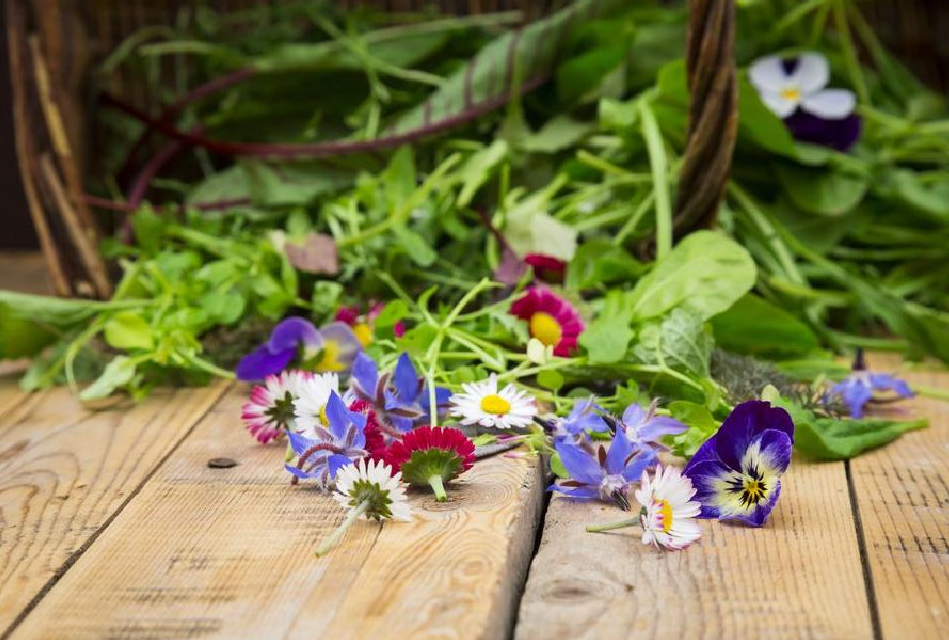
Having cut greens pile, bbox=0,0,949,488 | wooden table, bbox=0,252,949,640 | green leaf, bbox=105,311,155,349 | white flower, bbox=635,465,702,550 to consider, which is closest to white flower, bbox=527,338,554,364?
cut greens pile, bbox=0,0,949,488

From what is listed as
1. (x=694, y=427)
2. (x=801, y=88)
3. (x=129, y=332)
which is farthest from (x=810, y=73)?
(x=129, y=332)

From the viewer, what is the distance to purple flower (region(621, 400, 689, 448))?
70 centimetres

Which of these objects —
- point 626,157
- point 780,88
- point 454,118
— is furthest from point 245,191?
point 780,88

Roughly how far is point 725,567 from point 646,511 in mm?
52

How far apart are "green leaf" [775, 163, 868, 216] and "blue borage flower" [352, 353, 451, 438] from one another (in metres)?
0.52

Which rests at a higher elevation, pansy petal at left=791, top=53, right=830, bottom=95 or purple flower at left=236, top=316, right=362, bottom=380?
pansy petal at left=791, top=53, right=830, bottom=95

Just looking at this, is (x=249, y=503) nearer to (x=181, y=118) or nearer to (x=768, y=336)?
(x=768, y=336)

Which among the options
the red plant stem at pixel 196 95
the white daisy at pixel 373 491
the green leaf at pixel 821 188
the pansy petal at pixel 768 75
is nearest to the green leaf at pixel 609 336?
the white daisy at pixel 373 491

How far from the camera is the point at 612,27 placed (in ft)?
3.99

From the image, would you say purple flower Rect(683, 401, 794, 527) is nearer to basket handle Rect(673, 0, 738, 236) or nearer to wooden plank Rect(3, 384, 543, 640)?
wooden plank Rect(3, 384, 543, 640)

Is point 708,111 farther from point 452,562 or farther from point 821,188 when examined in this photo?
point 452,562

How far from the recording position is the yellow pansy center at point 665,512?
1.99 ft

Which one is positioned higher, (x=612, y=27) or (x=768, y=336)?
(x=612, y=27)

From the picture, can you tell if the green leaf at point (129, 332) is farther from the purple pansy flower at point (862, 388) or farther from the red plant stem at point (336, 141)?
the purple pansy flower at point (862, 388)
